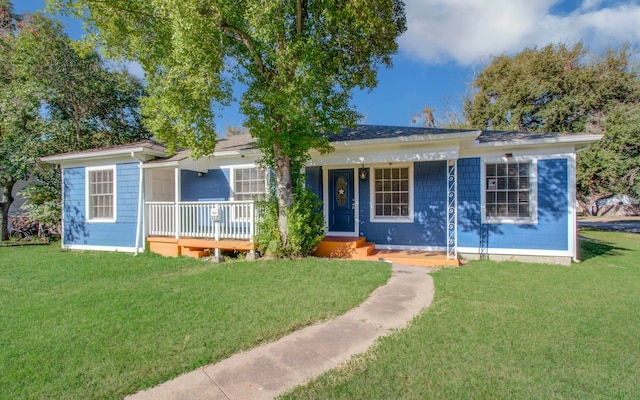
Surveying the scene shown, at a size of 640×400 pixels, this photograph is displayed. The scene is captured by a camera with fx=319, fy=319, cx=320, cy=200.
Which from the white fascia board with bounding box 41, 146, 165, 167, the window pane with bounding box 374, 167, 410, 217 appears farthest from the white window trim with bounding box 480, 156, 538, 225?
the white fascia board with bounding box 41, 146, 165, 167

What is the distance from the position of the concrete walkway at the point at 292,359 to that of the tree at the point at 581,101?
15.2 meters

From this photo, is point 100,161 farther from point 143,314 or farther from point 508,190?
point 508,190

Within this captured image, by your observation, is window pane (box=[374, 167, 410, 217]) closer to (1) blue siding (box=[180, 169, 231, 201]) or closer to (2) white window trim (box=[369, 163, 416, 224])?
(2) white window trim (box=[369, 163, 416, 224])

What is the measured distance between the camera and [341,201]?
9.27 meters

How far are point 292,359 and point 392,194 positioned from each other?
653 cm

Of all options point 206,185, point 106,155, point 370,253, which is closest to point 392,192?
point 370,253

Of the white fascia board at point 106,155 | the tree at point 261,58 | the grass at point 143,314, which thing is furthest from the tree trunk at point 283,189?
the white fascia board at point 106,155

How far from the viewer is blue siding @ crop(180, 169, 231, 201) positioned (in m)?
10.1

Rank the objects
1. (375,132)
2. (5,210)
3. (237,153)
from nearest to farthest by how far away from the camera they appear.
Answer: (237,153) → (375,132) → (5,210)

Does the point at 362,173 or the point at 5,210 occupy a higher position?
the point at 362,173

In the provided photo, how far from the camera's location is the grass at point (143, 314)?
9.39 feet

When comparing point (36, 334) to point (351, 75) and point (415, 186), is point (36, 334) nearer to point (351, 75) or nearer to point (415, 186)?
point (351, 75)

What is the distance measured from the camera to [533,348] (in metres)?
3.24

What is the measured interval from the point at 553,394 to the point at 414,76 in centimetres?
1791
